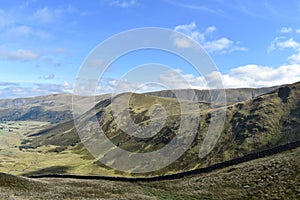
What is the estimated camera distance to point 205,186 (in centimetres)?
3969

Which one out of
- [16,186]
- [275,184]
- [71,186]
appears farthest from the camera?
[71,186]

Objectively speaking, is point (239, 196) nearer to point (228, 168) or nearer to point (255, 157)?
point (228, 168)

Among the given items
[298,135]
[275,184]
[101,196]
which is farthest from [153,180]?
[298,135]

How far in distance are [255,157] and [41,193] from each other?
1223 inches

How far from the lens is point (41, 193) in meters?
39.3

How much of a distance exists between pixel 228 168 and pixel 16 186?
29530mm

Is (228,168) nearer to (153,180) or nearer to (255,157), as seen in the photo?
(255,157)

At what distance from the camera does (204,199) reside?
3444cm

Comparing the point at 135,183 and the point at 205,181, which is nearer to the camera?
the point at 205,181

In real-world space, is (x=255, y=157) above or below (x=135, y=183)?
above

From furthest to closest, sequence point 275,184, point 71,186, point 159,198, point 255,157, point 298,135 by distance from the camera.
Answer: point 298,135, point 255,157, point 71,186, point 159,198, point 275,184

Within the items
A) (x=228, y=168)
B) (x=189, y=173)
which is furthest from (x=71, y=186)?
(x=228, y=168)

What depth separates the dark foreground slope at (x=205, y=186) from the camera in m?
32.8

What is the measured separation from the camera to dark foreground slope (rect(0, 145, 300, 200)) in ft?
108
